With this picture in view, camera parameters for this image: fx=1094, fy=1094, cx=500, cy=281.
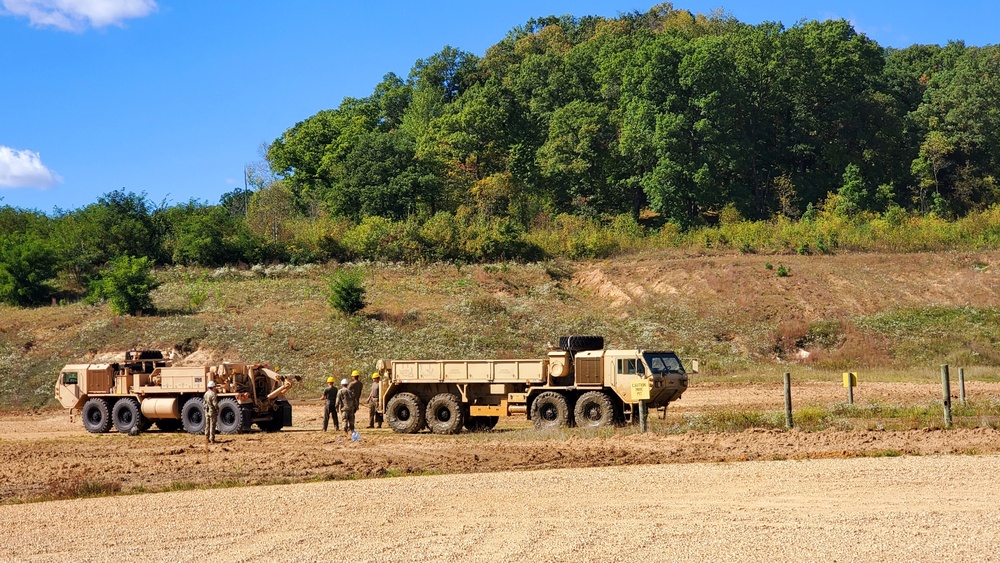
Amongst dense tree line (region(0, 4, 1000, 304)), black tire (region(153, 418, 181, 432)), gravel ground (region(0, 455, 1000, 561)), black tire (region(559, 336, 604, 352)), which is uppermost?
dense tree line (region(0, 4, 1000, 304))

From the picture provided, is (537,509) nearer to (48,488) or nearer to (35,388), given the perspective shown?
(48,488)

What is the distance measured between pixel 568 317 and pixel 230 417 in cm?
2466

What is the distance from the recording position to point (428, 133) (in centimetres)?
8956

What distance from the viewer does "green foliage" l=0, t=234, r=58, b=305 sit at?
55844mm

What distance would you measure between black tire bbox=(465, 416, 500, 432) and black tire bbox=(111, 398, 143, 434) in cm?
951

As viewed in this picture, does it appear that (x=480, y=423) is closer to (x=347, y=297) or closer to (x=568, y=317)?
(x=347, y=297)

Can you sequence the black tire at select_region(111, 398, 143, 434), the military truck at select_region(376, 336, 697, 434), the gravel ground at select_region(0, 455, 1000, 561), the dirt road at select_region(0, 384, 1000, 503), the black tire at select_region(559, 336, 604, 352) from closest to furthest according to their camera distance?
the gravel ground at select_region(0, 455, 1000, 561), the dirt road at select_region(0, 384, 1000, 503), the military truck at select_region(376, 336, 697, 434), the black tire at select_region(559, 336, 604, 352), the black tire at select_region(111, 398, 143, 434)

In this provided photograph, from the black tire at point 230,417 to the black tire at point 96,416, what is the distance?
12.3ft

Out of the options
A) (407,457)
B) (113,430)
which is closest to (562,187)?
(113,430)

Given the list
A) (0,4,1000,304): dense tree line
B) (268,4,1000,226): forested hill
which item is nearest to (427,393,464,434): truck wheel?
(0,4,1000,304): dense tree line

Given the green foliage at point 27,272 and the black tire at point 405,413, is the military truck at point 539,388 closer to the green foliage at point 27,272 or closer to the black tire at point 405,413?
the black tire at point 405,413

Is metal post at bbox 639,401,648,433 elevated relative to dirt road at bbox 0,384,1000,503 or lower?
elevated

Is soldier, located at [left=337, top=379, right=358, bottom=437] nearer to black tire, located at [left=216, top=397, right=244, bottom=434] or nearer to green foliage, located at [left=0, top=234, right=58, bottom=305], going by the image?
black tire, located at [left=216, top=397, right=244, bottom=434]

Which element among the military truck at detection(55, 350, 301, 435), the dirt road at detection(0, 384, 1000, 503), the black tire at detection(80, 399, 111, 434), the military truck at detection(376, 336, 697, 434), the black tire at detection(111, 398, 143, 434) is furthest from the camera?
the black tire at detection(80, 399, 111, 434)
